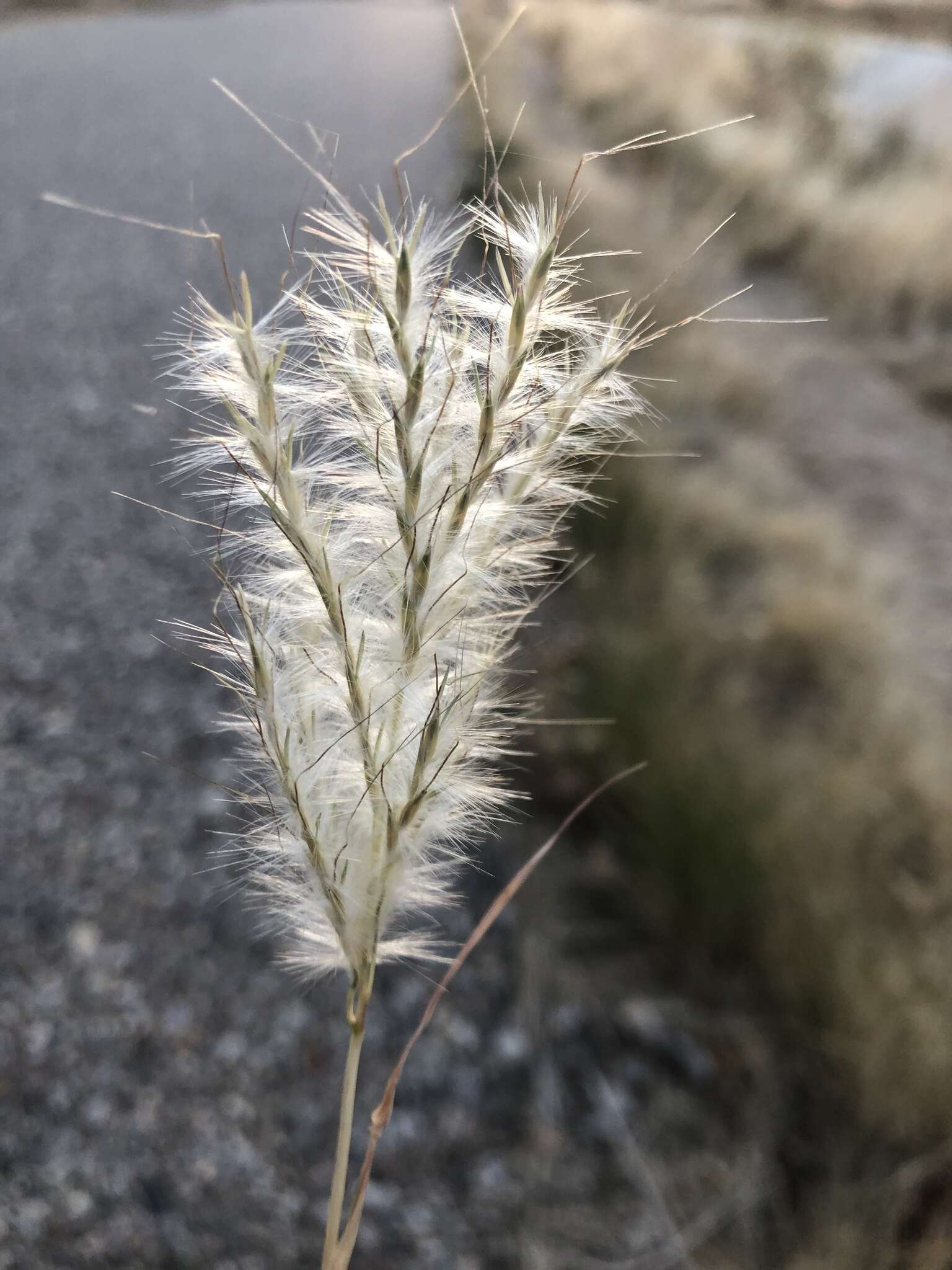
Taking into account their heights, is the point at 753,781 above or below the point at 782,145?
below

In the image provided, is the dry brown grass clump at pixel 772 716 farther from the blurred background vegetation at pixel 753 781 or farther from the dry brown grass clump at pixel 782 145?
the dry brown grass clump at pixel 782 145

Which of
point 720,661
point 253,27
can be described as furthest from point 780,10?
point 720,661

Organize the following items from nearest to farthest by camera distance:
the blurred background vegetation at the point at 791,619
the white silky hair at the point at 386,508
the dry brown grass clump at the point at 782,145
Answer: the white silky hair at the point at 386,508 < the blurred background vegetation at the point at 791,619 < the dry brown grass clump at the point at 782,145

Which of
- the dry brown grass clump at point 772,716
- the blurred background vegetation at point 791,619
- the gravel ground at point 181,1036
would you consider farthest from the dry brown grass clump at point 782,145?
the gravel ground at point 181,1036

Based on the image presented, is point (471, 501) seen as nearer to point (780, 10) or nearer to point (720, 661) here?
point (720, 661)

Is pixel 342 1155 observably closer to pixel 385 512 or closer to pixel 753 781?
pixel 385 512

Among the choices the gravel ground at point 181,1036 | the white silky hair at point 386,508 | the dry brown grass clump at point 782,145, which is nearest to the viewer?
the white silky hair at point 386,508

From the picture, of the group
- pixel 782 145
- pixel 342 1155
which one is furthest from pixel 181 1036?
pixel 782 145

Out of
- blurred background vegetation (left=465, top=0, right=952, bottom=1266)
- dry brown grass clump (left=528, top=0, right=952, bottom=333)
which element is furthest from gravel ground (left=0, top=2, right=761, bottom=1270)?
dry brown grass clump (left=528, top=0, right=952, bottom=333)
